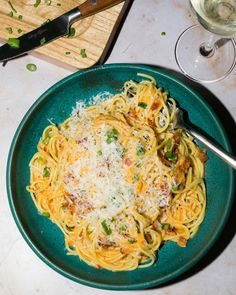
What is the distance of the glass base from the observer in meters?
1.85

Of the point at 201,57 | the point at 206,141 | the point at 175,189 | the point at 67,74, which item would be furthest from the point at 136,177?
the point at 201,57

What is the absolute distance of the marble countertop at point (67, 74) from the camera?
169 centimetres

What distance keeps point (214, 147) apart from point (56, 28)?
2.36 ft

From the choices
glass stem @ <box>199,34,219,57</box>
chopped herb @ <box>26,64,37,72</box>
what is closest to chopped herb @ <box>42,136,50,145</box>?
chopped herb @ <box>26,64,37,72</box>

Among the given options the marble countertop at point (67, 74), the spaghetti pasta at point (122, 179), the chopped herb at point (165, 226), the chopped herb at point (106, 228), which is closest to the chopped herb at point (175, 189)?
the spaghetti pasta at point (122, 179)

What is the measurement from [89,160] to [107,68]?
336 millimetres

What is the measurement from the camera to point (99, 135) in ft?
4.90

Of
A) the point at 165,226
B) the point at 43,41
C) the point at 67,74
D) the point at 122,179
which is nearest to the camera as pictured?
the point at 122,179

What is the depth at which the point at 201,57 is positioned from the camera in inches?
74.4

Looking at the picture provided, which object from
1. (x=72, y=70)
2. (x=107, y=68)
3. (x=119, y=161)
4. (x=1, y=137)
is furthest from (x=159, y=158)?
(x=1, y=137)

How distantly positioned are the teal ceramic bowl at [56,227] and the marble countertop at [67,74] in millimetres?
176

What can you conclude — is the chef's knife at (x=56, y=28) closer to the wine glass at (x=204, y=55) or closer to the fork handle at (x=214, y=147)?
the wine glass at (x=204, y=55)

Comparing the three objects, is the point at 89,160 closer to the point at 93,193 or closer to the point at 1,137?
the point at 93,193

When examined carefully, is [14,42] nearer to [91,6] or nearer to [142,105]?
[91,6]
